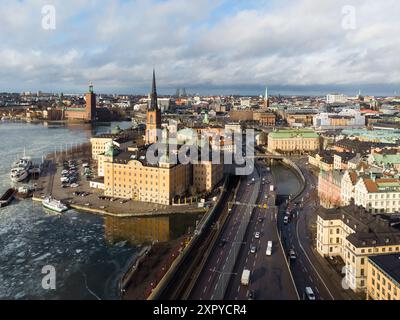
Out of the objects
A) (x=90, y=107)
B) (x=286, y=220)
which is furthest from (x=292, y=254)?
(x=90, y=107)

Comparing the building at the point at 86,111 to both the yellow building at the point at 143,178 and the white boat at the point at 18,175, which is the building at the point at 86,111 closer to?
the white boat at the point at 18,175

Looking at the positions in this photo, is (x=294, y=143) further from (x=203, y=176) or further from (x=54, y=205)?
(x=54, y=205)

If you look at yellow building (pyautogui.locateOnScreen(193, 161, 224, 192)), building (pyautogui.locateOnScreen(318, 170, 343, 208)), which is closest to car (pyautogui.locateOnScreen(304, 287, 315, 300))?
building (pyautogui.locateOnScreen(318, 170, 343, 208))

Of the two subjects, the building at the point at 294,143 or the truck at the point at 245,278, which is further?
the building at the point at 294,143

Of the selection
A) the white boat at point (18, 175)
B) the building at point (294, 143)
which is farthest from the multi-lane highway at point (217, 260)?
the building at point (294, 143)

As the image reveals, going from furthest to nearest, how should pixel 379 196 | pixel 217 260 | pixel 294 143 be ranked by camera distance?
pixel 294 143, pixel 379 196, pixel 217 260

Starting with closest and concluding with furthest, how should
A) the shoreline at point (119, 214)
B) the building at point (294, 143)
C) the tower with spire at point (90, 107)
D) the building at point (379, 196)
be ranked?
the building at point (379, 196)
the shoreline at point (119, 214)
the building at point (294, 143)
the tower with spire at point (90, 107)

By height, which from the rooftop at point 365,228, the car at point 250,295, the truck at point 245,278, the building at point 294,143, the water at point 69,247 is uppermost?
the building at point 294,143

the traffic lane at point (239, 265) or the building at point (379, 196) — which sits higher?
the building at point (379, 196)
